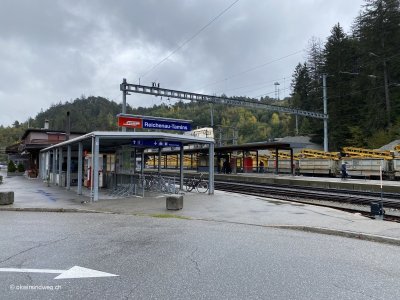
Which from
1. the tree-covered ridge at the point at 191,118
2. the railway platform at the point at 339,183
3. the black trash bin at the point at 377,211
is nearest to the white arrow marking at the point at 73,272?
the black trash bin at the point at 377,211

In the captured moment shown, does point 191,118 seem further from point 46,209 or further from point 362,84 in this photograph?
point 46,209

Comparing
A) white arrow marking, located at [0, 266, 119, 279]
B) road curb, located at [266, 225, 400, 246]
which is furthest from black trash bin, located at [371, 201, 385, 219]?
white arrow marking, located at [0, 266, 119, 279]

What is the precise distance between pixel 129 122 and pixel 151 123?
1.18 m

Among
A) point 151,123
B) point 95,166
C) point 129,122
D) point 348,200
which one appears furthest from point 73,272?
point 348,200

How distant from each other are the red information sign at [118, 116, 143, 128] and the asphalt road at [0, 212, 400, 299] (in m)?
9.34

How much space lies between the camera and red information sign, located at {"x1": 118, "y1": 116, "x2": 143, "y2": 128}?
1947 cm

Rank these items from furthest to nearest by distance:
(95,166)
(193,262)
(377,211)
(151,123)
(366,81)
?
(366,81), (151,123), (95,166), (377,211), (193,262)

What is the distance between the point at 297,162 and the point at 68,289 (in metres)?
41.6

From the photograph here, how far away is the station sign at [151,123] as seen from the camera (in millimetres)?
19562

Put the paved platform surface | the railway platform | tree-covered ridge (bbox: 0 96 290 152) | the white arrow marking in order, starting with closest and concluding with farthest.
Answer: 1. the white arrow marking
2. the paved platform surface
3. the railway platform
4. tree-covered ridge (bbox: 0 96 290 152)

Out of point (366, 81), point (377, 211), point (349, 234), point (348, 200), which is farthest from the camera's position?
point (366, 81)

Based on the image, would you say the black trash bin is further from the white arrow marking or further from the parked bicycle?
the white arrow marking

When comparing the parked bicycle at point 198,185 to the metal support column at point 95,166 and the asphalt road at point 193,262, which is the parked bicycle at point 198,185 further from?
the asphalt road at point 193,262

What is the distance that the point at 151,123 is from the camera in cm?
2011
